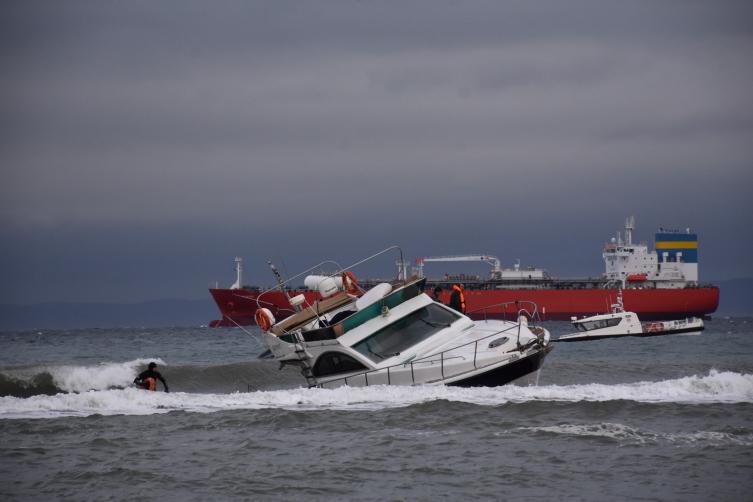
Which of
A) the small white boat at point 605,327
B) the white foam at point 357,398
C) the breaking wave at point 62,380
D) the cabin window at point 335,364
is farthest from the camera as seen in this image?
the small white boat at point 605,327

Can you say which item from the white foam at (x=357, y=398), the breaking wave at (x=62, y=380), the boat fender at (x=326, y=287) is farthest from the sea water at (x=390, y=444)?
the breaking wave at (x=62, y=380)

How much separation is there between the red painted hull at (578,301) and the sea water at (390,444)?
39867 millimetres

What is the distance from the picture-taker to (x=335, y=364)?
12133 millimetres

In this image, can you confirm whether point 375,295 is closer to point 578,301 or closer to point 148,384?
point 148,384

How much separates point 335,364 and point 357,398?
36.9 inches

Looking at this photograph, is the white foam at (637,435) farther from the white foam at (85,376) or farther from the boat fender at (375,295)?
the white foam at (85,376)

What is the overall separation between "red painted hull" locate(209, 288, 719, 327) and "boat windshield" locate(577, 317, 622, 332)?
1513cm

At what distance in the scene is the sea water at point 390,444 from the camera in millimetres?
6984

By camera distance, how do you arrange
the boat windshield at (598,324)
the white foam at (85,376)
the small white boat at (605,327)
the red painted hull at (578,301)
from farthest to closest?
the red painted hull at (578,301) → the boat windshield at (598,324) → the small white boat at (605,327) → the white foam at (85,376)

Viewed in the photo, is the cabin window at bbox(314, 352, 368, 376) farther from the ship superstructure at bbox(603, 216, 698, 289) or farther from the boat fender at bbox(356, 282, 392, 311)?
the ship superstructure at bbox(603, 216, 698, 289)

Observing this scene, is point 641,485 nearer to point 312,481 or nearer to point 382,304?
point 312,481

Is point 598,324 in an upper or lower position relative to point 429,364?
lower

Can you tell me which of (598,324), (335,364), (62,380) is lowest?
(598,324)

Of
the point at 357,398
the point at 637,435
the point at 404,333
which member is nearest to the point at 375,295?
the point at 404,333
